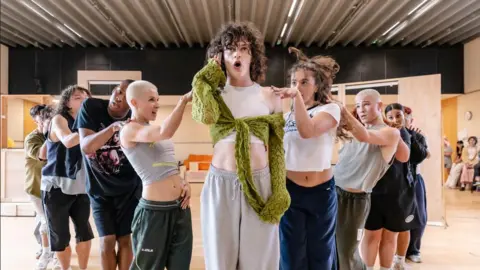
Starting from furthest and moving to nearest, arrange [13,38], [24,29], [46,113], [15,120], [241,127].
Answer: [15,120], [13,38], [24,29], [46,113], [241,127]

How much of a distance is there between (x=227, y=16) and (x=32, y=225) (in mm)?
4962

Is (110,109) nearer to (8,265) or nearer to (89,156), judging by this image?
(89,156)

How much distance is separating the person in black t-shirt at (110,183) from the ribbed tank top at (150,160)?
46cm

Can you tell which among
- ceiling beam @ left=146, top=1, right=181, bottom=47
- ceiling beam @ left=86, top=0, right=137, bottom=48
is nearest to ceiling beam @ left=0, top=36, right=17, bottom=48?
ceiling beam @ left=86, top=0, right=137, bottom=48

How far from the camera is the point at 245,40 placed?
5.28 ft

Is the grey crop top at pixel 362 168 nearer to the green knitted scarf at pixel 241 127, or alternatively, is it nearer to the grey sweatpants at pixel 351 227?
the grey sweatpants at pixel 351 227

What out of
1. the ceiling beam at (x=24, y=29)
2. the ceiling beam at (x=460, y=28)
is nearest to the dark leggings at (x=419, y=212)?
the ceiling beam at (x=460, y=28)

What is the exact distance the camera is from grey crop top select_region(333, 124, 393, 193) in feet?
7.76

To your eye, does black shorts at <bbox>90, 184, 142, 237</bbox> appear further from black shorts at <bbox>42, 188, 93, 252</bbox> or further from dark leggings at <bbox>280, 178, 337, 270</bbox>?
dark leggings at <bbox>280, 178, 337, 270</bbox>

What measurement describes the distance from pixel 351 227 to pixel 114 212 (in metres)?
1.49

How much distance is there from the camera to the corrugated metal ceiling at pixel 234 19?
6.53 m

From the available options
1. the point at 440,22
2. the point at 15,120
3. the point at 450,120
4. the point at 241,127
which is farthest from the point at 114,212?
the point at 450,120

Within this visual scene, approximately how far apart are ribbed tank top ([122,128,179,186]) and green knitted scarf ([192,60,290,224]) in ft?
1.59

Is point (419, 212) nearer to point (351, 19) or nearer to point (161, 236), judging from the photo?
point (161, 236)
